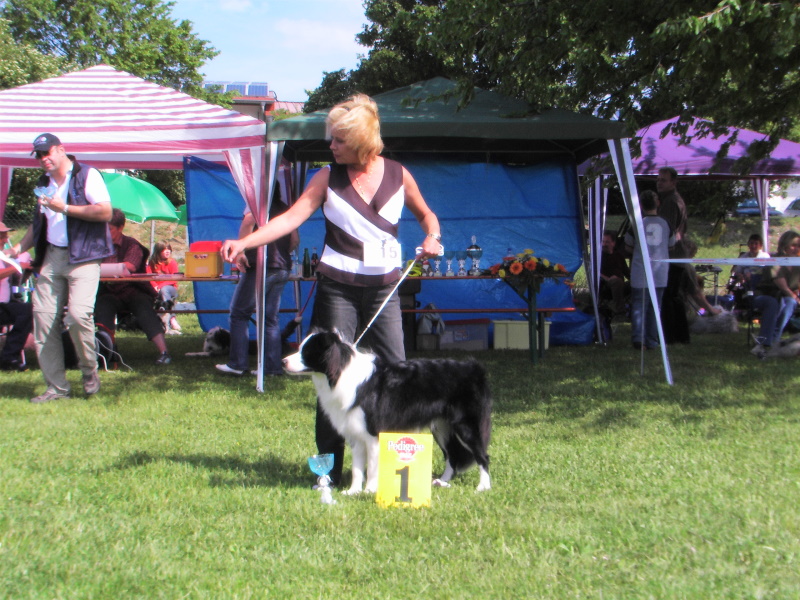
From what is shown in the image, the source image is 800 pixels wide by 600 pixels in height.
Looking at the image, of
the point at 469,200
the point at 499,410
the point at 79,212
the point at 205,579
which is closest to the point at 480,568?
the point at 205,579

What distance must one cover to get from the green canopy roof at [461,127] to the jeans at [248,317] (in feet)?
4.31

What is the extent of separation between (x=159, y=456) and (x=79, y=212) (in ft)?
7.07

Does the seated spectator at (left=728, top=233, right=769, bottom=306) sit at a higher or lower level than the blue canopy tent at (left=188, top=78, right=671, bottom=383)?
lower

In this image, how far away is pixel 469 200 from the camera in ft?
31.6

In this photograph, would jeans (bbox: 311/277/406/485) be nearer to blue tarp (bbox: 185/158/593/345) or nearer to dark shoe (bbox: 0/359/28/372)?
dark shoe (bbox: 0/359/28/372)

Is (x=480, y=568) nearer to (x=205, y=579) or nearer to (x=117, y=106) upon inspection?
(x=205, y=579)

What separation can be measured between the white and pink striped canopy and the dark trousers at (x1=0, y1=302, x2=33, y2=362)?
1.58 meters

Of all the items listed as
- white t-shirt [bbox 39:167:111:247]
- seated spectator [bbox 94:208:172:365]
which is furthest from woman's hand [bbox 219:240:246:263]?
seated spectator [bbox 94:208:172:365]

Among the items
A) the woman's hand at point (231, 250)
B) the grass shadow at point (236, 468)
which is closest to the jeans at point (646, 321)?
the grass shadow at point (236, 468)

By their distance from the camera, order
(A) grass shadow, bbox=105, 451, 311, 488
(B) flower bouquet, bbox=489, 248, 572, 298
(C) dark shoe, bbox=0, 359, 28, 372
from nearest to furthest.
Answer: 1. (A) grass shadow, bbox=105, 451, 311, 488
2. (C) dark shoe, bbox=0, 359, 28, 372
3. (B) flower bouquet, bbox=489, 248, 572, 298

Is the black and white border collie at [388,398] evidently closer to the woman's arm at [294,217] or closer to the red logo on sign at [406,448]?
the red logo on sign at [406,448]

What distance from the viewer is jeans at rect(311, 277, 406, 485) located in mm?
3424

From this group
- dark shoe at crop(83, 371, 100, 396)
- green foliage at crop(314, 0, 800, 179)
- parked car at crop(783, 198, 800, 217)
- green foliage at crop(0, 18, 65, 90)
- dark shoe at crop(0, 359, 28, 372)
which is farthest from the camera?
parked car at crop(783, 198, 800, 217)

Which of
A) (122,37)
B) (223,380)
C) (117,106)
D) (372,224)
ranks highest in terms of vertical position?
(122,37)
